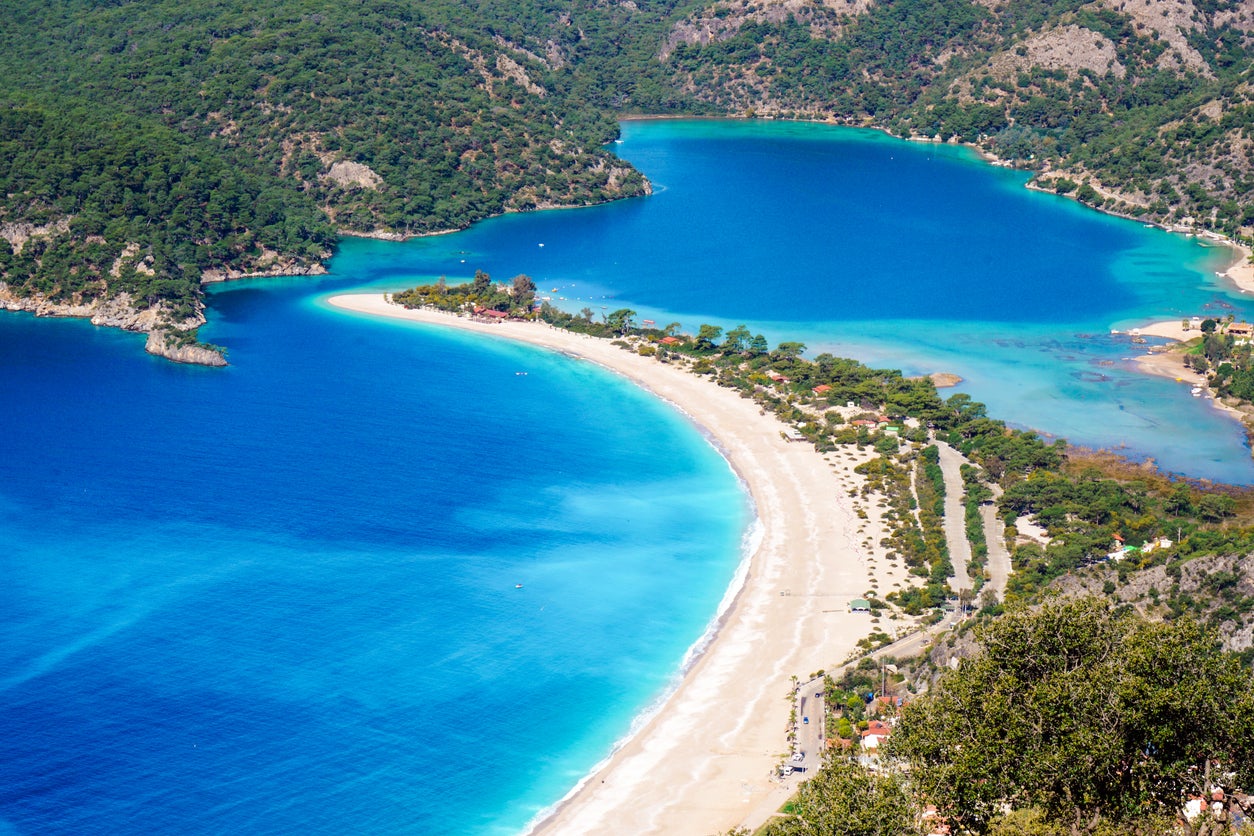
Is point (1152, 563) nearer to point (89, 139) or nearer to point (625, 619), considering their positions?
point (625, 619)

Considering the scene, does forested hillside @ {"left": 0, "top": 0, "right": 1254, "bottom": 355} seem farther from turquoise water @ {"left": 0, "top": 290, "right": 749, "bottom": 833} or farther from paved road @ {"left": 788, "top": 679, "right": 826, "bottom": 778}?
paved road @ {"left": 788, "top": 679, "right": 826, "bottom": 778}

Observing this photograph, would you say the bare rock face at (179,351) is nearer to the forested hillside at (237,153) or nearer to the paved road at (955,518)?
the forested hillside at (237,153)

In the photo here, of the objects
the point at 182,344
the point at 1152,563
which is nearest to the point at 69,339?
the point at 182,344

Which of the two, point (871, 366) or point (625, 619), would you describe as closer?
point (625, 619)

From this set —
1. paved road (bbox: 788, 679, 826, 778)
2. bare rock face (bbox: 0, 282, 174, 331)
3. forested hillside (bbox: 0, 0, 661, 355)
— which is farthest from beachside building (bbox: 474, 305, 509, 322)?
paved road (bbox: 788, 679, 826, 778)

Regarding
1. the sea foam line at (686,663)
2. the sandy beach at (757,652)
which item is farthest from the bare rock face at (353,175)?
the sea foam line at (686,663)
